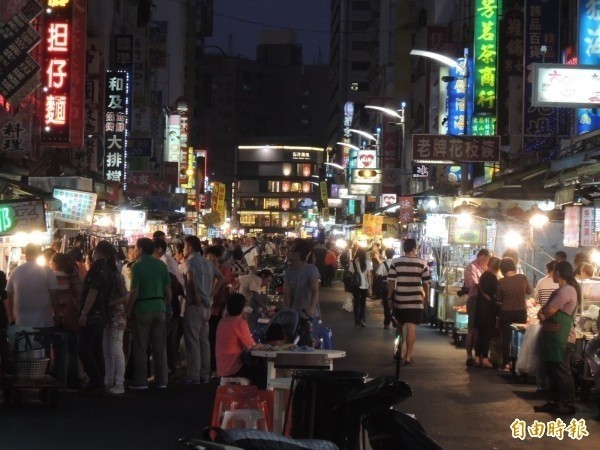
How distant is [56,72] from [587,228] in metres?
12.1

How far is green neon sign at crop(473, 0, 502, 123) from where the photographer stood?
27297 millimetres

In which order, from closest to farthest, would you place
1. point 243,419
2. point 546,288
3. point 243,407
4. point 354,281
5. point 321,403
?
point 321,403 → point 243,419 → point 243,407 → point 546,288 → point 354,281

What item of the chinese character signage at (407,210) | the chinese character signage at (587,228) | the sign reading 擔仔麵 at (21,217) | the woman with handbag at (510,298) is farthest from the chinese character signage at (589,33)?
the chinese character signage at (407,210)

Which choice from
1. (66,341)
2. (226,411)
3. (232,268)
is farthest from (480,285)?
(226,411)

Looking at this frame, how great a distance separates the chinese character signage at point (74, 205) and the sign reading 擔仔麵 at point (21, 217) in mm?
4529

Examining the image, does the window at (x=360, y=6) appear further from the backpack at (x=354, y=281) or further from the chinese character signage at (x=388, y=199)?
the backpack at (x=354, y=281)

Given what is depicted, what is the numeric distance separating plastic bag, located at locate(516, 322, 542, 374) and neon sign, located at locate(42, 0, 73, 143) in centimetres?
1235

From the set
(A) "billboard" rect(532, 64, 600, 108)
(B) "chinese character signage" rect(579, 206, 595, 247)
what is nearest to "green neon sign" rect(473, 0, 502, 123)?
(B) "chinese character signage" rect(579, 206, 595, 247)

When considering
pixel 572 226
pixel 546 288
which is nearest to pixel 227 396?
pixel 546 288

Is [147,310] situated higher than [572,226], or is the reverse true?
[572,226]

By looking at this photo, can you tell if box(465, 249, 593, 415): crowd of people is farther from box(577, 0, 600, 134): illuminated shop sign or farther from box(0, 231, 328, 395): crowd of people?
box(577, 0, 600, 134): illuminated shop sign

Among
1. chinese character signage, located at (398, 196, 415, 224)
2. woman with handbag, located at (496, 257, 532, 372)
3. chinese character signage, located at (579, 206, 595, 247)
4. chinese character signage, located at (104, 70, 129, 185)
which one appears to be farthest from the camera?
chinese character signage, located at (104, 70, 129, 185)

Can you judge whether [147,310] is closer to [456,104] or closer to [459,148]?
[459,148]

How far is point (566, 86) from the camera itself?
15.2 metres
